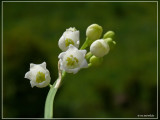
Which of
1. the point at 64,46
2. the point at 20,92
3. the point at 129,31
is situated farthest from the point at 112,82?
the point at 64,46

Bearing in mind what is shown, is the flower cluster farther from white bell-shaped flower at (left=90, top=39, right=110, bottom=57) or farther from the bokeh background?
the bokeh background

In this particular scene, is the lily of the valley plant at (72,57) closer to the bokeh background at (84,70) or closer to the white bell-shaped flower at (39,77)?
the white bell-shaped flower at (39,77)

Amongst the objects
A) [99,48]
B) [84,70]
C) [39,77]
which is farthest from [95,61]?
[84,70]

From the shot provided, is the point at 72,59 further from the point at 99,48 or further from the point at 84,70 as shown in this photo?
the point at 84,70

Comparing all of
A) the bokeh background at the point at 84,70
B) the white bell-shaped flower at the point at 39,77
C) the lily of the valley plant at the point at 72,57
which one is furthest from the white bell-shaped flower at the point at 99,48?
the bokeh background at the point at 84,70

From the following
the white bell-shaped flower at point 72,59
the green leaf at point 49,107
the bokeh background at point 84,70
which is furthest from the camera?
the bokeh background at point 84,70

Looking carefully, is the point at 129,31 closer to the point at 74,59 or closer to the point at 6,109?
the point at 6,109

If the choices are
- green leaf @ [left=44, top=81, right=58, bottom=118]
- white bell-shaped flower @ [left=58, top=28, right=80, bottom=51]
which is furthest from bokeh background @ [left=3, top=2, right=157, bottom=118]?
green leaf @ [left=44, top=81, right=58, bottom=118]
